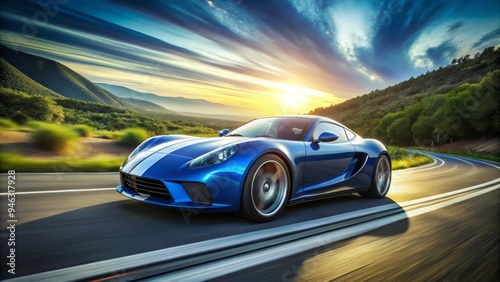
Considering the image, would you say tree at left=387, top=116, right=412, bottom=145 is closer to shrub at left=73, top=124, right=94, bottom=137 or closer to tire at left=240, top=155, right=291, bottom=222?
shrub at left=73, top=124, right=94, bottom=137

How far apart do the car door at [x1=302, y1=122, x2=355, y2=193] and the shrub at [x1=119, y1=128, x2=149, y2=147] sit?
7714mm

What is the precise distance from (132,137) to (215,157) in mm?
8546

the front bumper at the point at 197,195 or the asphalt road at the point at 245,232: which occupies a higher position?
the front bumper at the point at 197,195

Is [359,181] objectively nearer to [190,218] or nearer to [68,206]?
[190,218]

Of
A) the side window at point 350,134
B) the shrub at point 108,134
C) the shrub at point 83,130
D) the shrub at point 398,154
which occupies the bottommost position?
the shrub at point 398,154

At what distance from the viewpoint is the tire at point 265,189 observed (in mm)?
3231

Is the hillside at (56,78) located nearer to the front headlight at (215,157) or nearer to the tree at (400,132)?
the front headlight at (215,157)

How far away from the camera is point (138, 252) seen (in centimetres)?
228

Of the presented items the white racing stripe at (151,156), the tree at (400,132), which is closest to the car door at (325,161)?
the white racing stripe at (151,156)

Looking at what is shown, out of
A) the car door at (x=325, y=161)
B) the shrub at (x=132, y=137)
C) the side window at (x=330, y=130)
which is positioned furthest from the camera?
the shrub at (x=132, y=137)

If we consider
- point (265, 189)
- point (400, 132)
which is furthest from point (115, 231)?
point (400, 132)

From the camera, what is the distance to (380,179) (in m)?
5.46

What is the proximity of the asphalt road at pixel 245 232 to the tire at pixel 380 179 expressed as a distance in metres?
0.88

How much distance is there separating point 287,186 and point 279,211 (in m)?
0.28
